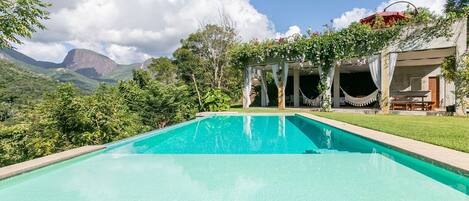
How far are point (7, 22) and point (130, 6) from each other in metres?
16.1

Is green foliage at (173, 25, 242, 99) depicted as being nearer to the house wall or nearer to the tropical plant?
the house wall

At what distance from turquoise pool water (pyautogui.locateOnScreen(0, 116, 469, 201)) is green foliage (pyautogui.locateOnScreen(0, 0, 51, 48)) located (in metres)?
4.87

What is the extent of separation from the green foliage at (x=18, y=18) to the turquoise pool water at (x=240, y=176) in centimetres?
487

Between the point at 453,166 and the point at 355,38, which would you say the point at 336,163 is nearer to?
the point at 453,166

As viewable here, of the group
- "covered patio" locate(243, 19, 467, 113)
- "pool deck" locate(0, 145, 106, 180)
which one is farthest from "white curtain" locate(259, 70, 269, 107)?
"pool deck" locate(0, 145, 106, 180)

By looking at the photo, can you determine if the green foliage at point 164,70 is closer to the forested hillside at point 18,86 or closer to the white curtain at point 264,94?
the forested hillside at point 18,86

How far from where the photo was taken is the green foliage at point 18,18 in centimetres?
777

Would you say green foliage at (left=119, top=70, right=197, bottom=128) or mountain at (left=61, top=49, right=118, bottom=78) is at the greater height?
mountain at (left=61, top=49, right=118, bottom=78)

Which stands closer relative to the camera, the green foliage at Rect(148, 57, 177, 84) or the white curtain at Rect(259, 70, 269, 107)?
the white curtain at Rect(259, 70, 269, 107)

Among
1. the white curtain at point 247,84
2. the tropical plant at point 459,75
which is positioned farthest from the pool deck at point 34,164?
the white curtain at point 247,84

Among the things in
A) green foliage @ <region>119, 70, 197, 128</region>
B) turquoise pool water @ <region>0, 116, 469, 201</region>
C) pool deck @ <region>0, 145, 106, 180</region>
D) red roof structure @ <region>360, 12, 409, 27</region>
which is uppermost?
red roof structure @ <region>360, 12, 409, 27</region>

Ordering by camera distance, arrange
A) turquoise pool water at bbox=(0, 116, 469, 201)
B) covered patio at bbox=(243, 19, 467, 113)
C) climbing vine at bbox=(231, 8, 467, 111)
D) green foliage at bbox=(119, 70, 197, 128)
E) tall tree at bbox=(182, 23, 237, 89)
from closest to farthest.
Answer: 1. turquoise pool water at bbox=(0, 116, 469, 201)
2. climbing vine at bbox=(231, 8, 467, 111)
3. covered patio at bbox=(243, 19, 467, 113)
4. green foliage at bbox=(119, 70, 197, 128)
5. tall tree at bbox=(182, 23, 237, 89)

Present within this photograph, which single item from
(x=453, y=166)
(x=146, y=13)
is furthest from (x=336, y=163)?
(x=146, y=13)

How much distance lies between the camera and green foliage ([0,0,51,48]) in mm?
7770
